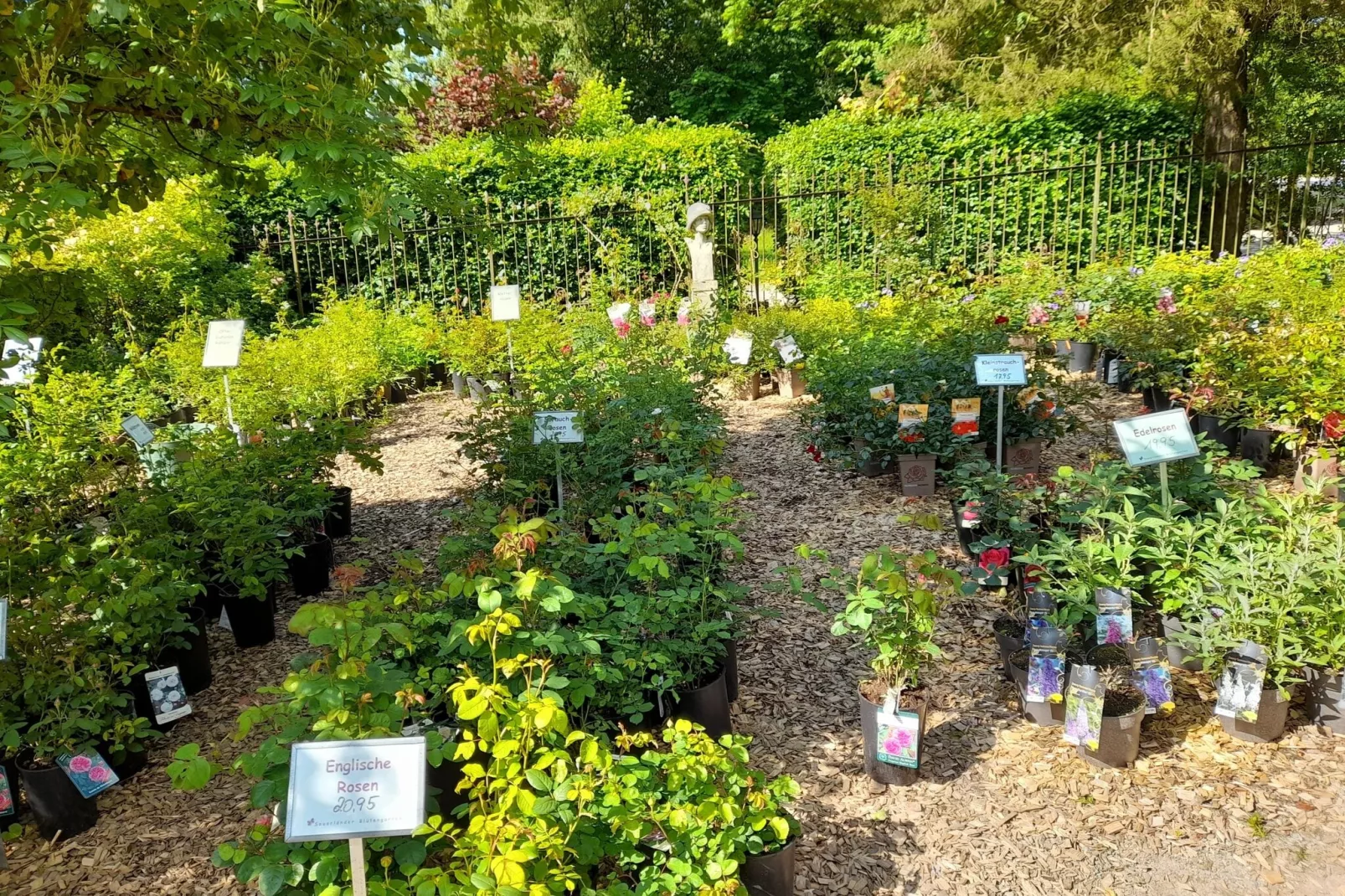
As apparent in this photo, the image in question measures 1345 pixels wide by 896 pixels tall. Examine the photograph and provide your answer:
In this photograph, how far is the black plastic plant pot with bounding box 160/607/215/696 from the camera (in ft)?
11.3

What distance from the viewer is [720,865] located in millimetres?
1898

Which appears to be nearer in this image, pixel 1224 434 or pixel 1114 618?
pixel 1114 618

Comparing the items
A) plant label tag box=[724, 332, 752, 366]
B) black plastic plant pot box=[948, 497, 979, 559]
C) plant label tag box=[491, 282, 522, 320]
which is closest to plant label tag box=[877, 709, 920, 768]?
black plastic plant pot box=[948, 497, 979, 559]

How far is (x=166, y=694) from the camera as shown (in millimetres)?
3217

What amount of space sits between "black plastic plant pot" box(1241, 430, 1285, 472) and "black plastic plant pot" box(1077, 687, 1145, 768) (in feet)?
9.62

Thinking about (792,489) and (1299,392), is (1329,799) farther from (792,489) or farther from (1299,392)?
(792,489)

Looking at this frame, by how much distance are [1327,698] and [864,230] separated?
318 inches

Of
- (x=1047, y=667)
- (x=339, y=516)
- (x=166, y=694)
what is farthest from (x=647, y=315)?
(x=1047, y=667)

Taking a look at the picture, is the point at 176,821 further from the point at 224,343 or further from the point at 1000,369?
the point at 1000,369

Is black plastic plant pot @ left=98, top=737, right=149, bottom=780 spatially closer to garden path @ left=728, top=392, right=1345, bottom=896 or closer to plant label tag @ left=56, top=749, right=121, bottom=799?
plant label tag @ left=56, top=749, right=121, bottom=799

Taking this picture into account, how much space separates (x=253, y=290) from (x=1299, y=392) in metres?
9.20

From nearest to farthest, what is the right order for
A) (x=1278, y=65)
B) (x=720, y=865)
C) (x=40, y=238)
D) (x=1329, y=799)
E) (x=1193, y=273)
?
(x=720, y=865), (x=1329, y=799), (x=40, y=238), (x=1193, y=273), (x=1278, y=65)

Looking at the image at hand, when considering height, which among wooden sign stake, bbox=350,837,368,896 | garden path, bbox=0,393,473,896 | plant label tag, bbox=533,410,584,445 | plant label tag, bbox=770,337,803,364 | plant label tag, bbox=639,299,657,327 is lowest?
garden path, bbox=0,393,473,896

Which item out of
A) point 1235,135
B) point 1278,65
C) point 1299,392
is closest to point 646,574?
point 1299,392
